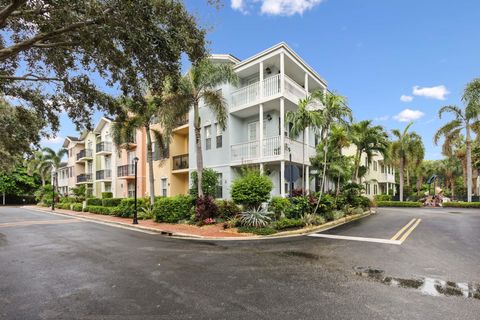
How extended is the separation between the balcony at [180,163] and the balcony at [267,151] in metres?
5.70

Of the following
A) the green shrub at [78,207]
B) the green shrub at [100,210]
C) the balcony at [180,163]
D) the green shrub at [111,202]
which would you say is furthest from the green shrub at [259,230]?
the green shrub at [78,207]

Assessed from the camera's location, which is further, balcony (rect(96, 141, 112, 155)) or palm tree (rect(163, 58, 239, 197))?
balcony (rect(96, 141, 112, 155))

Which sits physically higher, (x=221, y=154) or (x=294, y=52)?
(x=294, y=52)

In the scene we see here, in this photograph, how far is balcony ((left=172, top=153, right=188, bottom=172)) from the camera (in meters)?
24.3

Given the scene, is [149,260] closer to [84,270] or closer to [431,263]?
[84,270]

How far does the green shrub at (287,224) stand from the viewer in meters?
14.2

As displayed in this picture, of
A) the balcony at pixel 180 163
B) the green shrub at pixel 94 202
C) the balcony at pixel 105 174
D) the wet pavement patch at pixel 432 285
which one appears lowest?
the green shrub at pixel 94 202

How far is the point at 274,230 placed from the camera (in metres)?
13.8

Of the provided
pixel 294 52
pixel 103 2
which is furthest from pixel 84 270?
pixel 294 52

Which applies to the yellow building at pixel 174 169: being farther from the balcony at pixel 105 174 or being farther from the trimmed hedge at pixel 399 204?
the trimmed hedge at pixel 399 204

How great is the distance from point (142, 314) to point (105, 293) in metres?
1.57

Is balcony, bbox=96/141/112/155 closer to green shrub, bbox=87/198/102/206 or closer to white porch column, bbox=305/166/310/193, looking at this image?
green shrub, bbox=87/198/102/206

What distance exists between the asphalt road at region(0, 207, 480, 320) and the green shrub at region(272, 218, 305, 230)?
7.45ft

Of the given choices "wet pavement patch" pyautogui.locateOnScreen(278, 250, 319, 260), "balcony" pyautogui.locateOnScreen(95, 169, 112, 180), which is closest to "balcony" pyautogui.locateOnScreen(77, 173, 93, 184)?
"balcony" pyautogui.locateOnScreen(95, 169, 112, 180)
